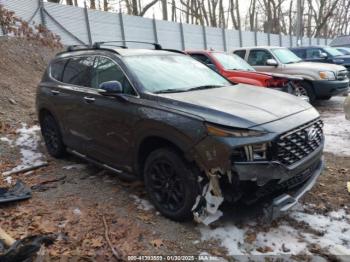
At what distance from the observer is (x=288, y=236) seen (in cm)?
362

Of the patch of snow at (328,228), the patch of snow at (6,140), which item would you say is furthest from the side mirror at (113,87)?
the patch of snow at (6,140)

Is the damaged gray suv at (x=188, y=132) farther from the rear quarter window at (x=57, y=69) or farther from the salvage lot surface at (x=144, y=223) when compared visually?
the rear quarter window at (x=57, y=69)

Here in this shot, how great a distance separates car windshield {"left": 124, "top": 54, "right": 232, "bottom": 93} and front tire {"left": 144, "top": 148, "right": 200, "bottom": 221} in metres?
0.81

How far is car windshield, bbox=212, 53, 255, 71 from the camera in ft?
32.2

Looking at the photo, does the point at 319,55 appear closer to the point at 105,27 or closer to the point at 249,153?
the point at 105,27

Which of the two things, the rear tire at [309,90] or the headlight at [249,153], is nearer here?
the headlight at [249,153]

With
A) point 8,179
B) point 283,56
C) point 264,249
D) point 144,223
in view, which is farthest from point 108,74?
point 283,56

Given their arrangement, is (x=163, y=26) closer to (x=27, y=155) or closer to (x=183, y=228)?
(x=27, y=155)

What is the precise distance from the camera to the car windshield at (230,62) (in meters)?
9.80

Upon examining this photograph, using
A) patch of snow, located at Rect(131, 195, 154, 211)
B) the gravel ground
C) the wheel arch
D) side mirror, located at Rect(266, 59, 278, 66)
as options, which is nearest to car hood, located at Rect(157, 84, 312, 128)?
the wheel arch

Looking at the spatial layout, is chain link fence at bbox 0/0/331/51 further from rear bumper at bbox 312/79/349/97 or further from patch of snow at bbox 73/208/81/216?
patch of snow at bbox 73/208/81/216

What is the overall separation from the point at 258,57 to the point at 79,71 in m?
7.46

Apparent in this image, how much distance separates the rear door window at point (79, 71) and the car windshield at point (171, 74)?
765mm

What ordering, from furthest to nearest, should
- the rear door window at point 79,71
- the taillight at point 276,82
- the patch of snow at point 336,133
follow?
1. the taillight at point 276,82
2. the patch of snow at point 336,133
3. the rear door window at point 79,71
